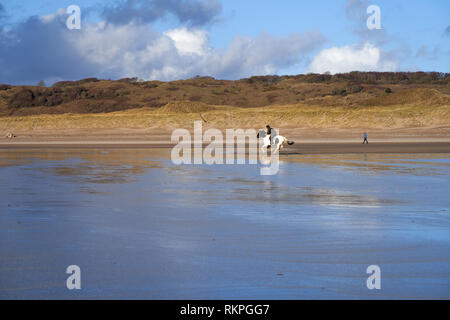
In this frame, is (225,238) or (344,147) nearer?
(225,238)

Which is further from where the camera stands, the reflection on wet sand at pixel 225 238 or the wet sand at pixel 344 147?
the wet sand at pixel 344 147

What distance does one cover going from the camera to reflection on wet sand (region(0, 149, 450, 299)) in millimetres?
6180

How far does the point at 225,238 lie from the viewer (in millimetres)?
8594

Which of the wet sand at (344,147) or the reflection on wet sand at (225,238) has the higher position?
the wet sand at (344,147)

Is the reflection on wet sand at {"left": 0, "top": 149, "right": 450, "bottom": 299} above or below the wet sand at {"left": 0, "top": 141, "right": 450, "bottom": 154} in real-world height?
below

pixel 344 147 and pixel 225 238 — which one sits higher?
pixel 344 147

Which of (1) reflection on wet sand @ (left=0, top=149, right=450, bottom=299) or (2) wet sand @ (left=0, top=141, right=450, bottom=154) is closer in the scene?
(1) reflection on wet sand @ (left=0, top=149, right=450, bottom=299)

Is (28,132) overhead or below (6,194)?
overhead

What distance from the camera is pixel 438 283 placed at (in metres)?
6.21

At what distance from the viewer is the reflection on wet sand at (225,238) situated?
6.18 metres

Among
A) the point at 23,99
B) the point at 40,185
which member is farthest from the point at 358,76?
the point at 40,185

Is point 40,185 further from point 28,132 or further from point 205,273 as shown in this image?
point 28,132
